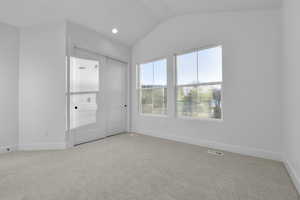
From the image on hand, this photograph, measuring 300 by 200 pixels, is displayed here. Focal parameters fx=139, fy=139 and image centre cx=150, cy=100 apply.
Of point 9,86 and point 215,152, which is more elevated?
point 9,86

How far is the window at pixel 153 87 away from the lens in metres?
4.18

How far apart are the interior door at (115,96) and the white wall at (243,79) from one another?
199 cm

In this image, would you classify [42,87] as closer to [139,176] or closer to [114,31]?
[114,31]

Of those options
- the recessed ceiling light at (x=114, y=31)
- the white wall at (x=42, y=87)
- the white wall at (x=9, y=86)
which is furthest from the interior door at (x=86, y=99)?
the white wall at (x=9, y=86)

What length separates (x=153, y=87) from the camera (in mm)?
4434

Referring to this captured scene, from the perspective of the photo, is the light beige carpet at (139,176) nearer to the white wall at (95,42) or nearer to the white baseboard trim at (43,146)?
the white baseboard trim at (43,146)

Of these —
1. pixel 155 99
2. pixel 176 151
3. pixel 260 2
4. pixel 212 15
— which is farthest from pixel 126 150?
pixel 260 2

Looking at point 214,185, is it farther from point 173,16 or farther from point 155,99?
point 173,16

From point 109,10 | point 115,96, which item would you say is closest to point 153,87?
point 115,96

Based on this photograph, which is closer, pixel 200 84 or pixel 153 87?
pixel 200 84

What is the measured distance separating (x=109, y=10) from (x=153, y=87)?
2.32m

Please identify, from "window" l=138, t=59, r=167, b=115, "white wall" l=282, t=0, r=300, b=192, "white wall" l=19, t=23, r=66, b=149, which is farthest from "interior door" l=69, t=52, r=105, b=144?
"white wall" l=282, t=0, r=300, b=192

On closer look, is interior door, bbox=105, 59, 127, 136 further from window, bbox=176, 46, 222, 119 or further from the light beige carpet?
window, bbox=176, 46, 222, 119

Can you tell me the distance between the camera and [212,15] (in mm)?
3221
